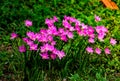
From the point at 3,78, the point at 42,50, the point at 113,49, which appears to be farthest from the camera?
the point at 113,49

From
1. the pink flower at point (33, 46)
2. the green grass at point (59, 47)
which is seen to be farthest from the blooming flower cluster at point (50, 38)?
Result: the green grass at point (59, 47)

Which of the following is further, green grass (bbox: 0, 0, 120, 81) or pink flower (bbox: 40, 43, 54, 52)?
green grass (bbox: 0, 0, 120, 81)

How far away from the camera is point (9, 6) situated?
6680mm

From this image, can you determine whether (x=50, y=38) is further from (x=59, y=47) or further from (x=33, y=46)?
(x=59, y=47)

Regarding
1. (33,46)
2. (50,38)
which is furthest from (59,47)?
(33,46)

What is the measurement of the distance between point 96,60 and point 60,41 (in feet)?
2.54

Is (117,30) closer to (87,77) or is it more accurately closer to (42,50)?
(87,77)

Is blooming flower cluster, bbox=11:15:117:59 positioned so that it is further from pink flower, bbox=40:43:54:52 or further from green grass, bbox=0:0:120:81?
green grass, bbox=0:0:120:81

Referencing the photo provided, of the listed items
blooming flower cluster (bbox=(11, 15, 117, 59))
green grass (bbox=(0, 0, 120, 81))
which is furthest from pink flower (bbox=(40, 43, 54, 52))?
green grass (bbox=(0, 0, 120, 81))

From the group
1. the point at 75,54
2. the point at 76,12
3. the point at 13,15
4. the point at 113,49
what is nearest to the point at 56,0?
the point at 76,12

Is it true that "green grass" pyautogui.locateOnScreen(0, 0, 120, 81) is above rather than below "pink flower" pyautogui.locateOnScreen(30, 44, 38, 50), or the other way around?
below

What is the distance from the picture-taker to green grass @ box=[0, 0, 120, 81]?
4844mm

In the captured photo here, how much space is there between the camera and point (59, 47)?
493 centimetres

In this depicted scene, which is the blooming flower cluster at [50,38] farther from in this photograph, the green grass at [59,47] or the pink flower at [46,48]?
the green grass at [59,47]
